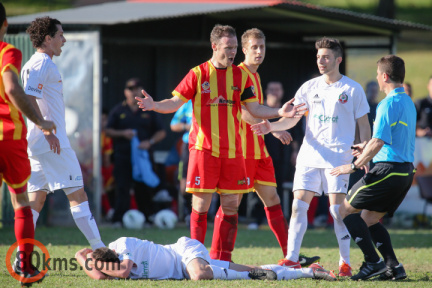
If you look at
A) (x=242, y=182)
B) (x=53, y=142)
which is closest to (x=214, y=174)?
(x=242, y=182)

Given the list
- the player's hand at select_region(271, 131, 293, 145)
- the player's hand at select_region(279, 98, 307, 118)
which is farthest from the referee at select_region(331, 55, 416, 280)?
the player's hand at select_region(271, 131, 293, 145)

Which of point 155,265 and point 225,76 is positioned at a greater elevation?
point 225,76

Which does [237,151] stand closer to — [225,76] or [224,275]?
[225,76]

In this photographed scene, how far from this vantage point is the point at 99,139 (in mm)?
11430

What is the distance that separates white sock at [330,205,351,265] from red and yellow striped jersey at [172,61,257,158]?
3.66 feet

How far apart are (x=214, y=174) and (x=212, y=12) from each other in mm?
5574

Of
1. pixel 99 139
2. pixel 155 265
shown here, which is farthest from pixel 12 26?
pixel 155 265

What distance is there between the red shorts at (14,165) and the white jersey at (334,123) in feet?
9.07

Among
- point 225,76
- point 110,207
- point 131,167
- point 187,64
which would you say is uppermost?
point 187,64

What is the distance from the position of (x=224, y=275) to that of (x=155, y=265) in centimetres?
63

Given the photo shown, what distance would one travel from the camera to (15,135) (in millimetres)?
5641

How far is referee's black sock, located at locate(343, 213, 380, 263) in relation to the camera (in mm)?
6383

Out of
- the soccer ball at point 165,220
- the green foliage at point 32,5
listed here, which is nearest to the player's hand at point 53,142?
the soccer ball at point 165,220

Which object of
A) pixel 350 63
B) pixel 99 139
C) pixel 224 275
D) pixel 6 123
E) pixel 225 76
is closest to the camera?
pixel 6 123
